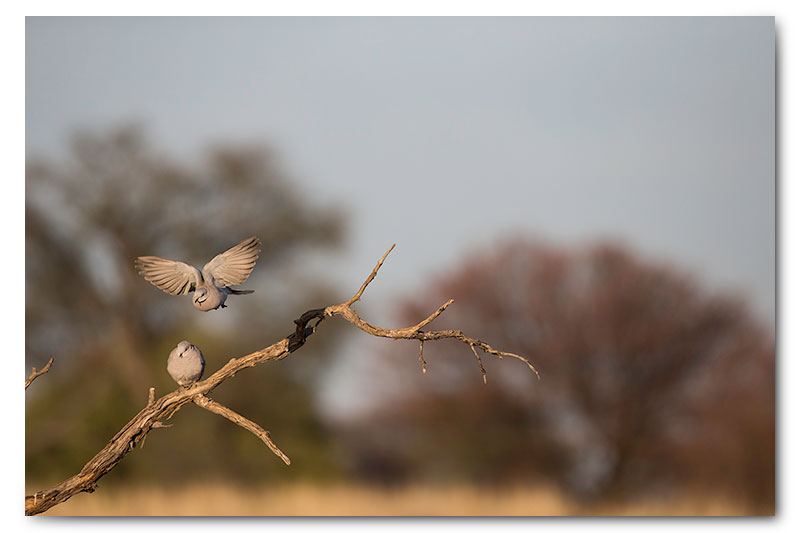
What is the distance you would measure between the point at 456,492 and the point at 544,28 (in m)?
2.49

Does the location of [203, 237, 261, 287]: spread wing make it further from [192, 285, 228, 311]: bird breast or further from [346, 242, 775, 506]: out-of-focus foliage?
[346, 242, 775, 506]: out-of-focus foliage

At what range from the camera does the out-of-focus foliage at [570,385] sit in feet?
17.5

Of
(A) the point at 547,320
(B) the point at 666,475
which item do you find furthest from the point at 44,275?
(B) the point at 666,475

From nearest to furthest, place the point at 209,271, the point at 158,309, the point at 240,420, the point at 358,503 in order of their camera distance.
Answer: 1. the point at 240,420
2. the point at 209,271
3. the point at 358,503
4. the point at 158,309

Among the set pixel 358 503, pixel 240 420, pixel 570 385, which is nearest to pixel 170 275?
pixel 240 420

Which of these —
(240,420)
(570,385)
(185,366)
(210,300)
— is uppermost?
(210,300)

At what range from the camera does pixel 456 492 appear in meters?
5.44

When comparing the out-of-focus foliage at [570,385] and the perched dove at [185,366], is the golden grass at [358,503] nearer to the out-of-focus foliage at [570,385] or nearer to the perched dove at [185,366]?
the out-of-focus foliage at [570,385]

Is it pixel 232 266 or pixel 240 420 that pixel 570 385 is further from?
pixel 240 420

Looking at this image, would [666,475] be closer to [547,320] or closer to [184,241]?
[547,320]

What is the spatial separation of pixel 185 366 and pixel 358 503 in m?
2.92

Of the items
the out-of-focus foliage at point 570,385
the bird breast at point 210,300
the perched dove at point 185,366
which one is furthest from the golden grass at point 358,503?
the bird breast at point 210,300

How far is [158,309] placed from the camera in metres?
6.33
